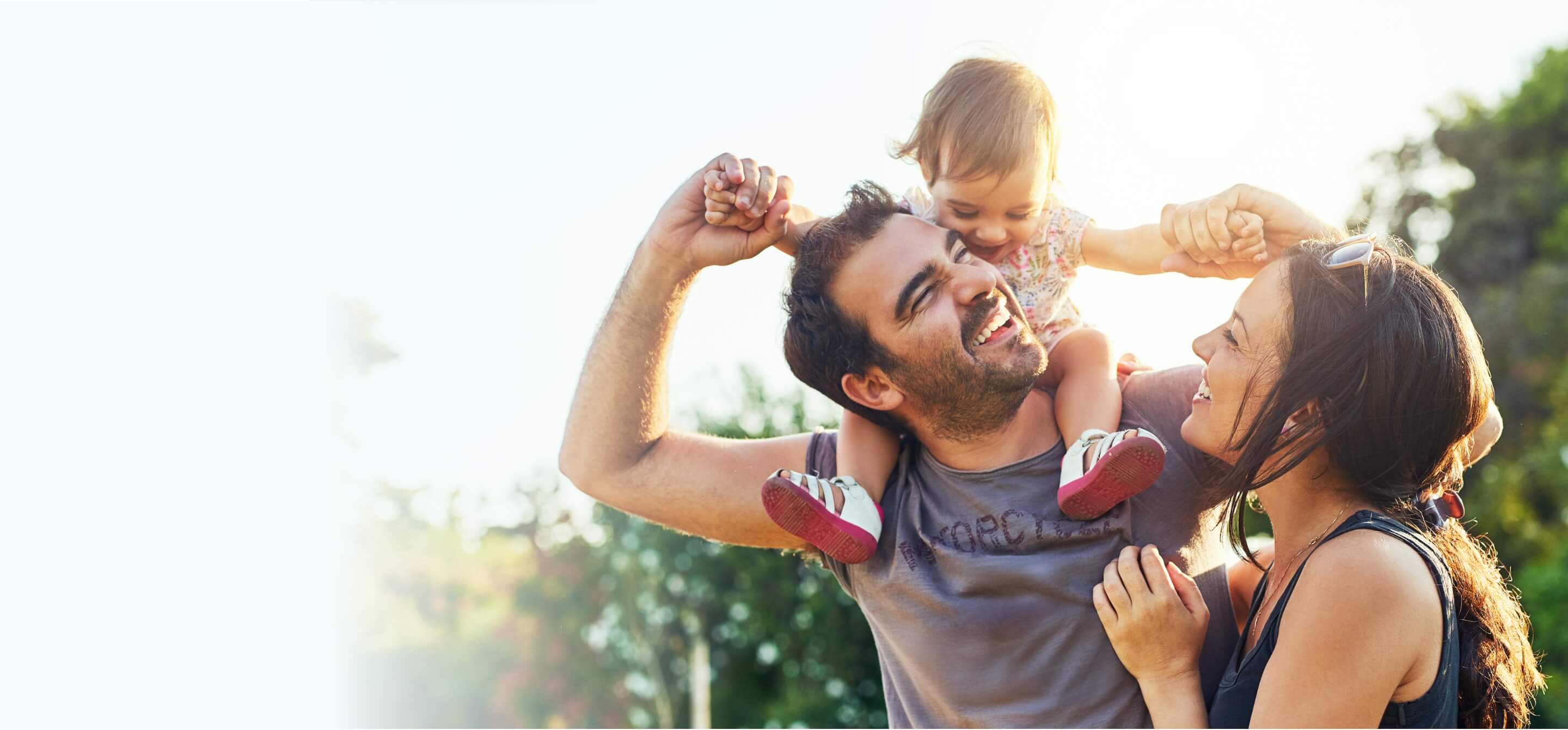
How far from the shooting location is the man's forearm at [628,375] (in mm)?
2635

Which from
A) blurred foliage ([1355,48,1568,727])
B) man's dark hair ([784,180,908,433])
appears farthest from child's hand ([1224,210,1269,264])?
blurred foliage ([1355,48,1568,727])

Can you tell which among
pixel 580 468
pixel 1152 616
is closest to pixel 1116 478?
pixel 1152 616

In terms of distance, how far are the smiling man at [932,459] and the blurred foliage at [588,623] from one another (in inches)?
11.3

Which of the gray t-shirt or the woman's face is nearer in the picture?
the woman's face

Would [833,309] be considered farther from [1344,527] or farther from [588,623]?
[588,623]

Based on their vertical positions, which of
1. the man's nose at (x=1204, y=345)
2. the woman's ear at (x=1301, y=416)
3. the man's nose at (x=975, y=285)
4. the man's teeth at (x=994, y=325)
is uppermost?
the man's nose at (x=975, y=285)

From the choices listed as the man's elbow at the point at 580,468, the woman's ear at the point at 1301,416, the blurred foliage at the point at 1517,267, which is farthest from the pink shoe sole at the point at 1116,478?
the blurred foliage at the point at 1517,267

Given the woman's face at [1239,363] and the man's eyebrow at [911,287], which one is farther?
the man's eyebrow at [911,287]

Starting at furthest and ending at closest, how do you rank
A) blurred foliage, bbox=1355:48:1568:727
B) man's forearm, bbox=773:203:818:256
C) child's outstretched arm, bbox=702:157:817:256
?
blurred foliage, bbox=1355:48:1568:727 < man's forearm, bbox=773:203:818:256 < child's outstretched arm, bbox=702:157:817:256

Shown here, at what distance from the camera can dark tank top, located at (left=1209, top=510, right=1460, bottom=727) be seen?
6.40 feet

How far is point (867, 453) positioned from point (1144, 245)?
0.78 m

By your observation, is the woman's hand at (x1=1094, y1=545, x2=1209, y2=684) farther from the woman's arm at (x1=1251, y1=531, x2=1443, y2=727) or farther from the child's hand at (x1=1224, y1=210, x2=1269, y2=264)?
the child's hand at (x1=1224, y1=210, x2=1269, y2=264)

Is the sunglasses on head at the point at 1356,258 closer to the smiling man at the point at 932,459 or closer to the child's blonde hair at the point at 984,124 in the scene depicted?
the smiling man at the point at 932,459

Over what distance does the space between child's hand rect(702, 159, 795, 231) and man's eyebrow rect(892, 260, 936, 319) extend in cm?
34
